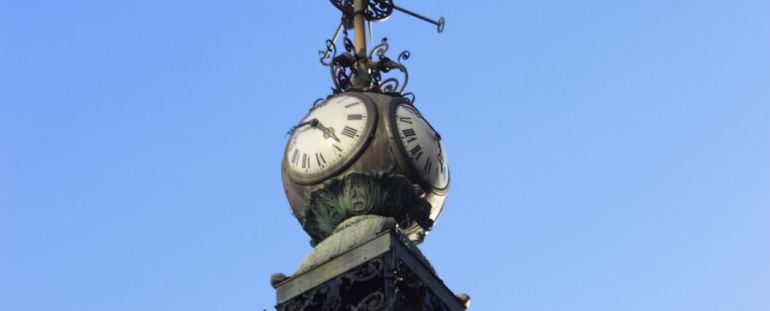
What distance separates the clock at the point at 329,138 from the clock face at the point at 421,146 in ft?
1.25

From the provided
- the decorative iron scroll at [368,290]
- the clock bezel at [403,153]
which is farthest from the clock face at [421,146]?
the decorative iron scroll at [368,290]

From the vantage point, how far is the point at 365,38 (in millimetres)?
22312

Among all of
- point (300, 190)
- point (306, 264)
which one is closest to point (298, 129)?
point (300, 190)

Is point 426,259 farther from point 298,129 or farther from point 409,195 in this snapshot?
point 298,129

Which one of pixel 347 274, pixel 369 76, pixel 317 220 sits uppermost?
pixel 369 76

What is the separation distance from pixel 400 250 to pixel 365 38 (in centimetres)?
426

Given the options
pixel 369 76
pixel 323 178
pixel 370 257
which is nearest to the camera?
pixel 370 257

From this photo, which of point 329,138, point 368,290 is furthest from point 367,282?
point 329,138

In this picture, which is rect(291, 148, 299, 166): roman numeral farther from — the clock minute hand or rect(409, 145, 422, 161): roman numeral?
rect(409, 145, 422, 161): roman numeral

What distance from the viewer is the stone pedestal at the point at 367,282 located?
18562 mm

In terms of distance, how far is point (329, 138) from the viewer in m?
20.2

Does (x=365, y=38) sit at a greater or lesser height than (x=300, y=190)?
greater

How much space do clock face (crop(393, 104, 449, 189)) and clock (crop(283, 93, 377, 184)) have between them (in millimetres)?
381

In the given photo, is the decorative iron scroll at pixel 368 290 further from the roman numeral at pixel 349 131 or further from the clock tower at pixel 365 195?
the roman numeral at pixel 349 131
